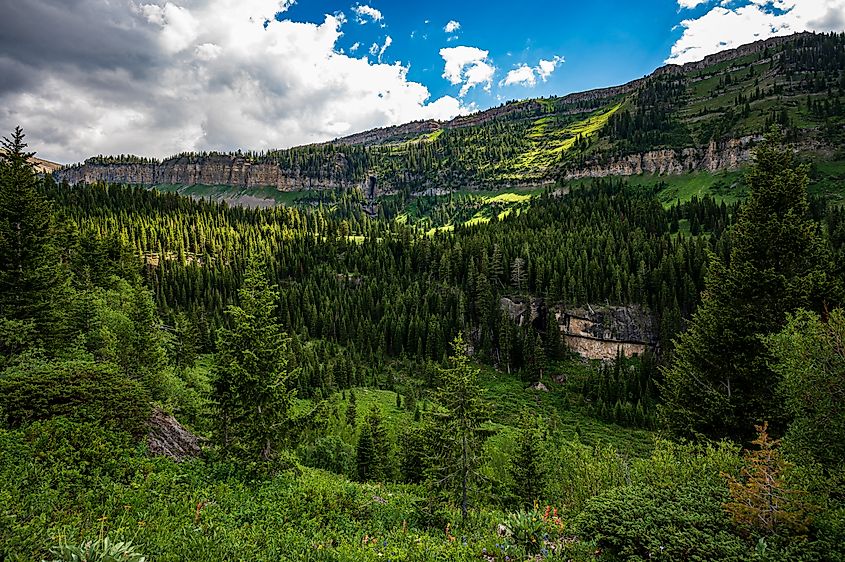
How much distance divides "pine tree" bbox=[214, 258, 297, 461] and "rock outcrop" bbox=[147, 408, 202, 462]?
1364 mm

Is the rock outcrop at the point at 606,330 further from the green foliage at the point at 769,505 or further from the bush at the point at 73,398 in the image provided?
the bush at the point at 73,398

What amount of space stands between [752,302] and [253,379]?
83.1ft

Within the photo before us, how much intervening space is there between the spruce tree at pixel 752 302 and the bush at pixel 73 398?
990 inches

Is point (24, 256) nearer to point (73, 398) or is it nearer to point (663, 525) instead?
point (73, 398)

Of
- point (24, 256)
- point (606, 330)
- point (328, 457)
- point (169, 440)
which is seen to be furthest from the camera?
point (606, 330)

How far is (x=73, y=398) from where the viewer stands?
13938 millimetres

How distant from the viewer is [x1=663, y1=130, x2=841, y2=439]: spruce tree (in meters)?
19.2

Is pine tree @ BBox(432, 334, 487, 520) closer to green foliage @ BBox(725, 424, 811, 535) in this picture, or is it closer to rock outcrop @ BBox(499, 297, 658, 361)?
green foliage @ BBox(725, 424, 811, 535)

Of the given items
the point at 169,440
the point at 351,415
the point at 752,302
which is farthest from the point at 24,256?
the point at 752,302

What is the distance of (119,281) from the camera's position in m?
54.6

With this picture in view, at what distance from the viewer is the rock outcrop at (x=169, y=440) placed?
1487 cm

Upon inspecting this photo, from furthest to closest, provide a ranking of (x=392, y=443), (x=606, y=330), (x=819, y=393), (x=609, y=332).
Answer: (x=606, y=330)
(x=609, y=332)
(x=392, y=443)
(x=819, y=393)

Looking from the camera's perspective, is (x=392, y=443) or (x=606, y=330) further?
(x=606, y=330)

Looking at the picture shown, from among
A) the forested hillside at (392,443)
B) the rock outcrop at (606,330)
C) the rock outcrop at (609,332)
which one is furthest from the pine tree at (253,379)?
the rock outcrop at (609,332)
